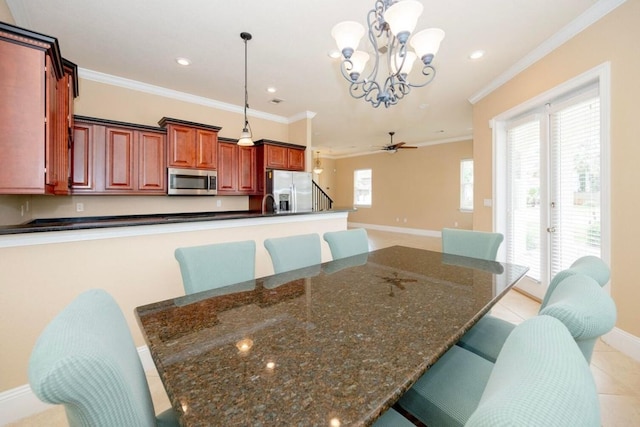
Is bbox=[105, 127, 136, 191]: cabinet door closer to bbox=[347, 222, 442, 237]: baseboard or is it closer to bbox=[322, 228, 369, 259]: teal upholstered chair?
bbox=[322, 228, 369, 259]: teal upholstered chair

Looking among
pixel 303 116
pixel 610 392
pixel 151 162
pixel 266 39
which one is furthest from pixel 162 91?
pixel 610 392

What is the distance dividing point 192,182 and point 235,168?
0.88 meters

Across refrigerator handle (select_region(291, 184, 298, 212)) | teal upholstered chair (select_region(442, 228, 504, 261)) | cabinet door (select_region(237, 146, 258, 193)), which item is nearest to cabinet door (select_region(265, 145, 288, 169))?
cabinet door (select_region(237, 146, 258, 193))

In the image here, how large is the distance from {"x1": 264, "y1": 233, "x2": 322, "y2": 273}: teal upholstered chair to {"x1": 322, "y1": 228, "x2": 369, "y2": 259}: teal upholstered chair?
14 centimetres

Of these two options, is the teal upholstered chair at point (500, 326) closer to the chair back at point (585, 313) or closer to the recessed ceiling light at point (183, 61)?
the chair back at point (585, 313)

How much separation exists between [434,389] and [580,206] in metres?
2.84

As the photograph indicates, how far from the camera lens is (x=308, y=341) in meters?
0.88

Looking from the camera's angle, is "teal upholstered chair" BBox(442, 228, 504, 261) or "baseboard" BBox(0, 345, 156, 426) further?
"teal upholstered chair" BBox(442, 228, 504, 261)

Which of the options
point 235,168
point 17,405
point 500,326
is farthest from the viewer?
point 235,168

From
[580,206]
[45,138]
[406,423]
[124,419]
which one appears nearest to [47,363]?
[124,419]

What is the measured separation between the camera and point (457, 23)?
2699mm

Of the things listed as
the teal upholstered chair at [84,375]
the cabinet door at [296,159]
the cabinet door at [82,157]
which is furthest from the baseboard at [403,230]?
the teal upholstered chair at [84,375]

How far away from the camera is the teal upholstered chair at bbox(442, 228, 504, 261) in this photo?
2152 millimetres

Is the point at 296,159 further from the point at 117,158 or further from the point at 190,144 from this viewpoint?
the point at 117,158
